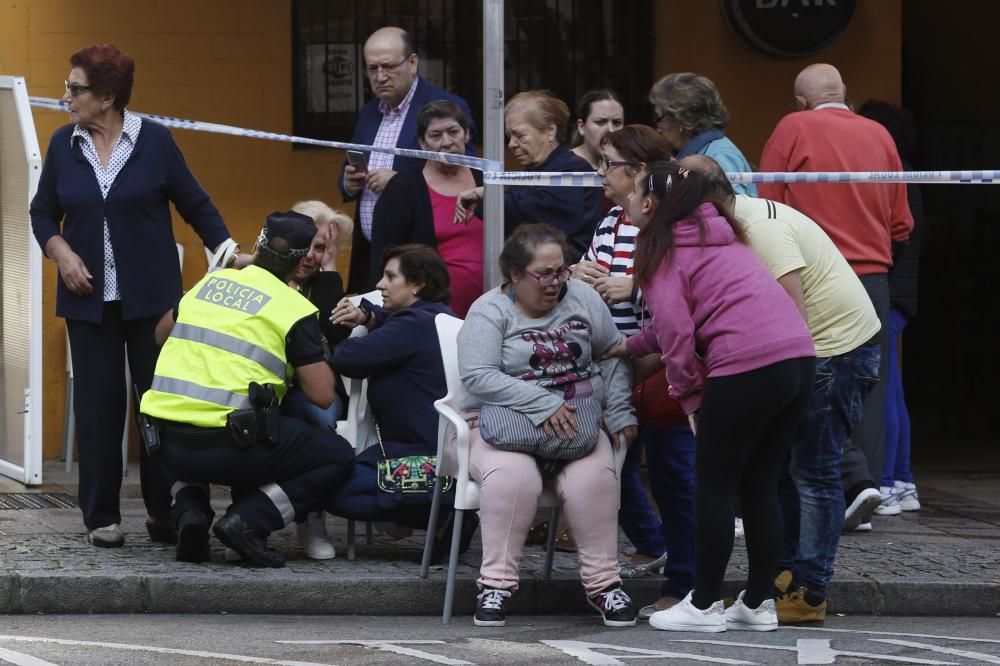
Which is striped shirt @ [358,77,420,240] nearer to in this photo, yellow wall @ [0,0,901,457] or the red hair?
the red hair

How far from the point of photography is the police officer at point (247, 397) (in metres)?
6.76

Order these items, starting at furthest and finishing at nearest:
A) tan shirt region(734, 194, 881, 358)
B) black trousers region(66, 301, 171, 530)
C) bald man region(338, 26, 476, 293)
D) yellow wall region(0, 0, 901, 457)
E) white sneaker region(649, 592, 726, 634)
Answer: yellow wall region(0, 0, 901, 457) → bald man region(338, 26, 476, 293) → black trousers region(66, 301, 171, 530) → tan shirt region(734, 194, 881, 358) → white sneaker region(649, 592, 726, 634)

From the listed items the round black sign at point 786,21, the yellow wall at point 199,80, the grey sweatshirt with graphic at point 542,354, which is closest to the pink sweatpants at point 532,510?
the grey sweatshirt with graphic at point 542,354

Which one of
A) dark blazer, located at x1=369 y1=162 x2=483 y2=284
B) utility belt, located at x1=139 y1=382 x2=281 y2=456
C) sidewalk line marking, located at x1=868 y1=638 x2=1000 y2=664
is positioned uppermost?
dark blazer, located at x1=369 y1=162 x2=483 y2=284

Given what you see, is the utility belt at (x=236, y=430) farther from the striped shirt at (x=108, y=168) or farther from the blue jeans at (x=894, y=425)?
the blue jeans at (x=894, y=425)

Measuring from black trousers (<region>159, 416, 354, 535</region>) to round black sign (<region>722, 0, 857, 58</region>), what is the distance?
4.39 meters

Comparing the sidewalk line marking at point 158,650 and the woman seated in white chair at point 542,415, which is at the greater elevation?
the woman seated in white chair at point 542,415

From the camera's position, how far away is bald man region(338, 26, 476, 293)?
8.13 metres

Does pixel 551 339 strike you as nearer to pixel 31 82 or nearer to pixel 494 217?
pixel 494 217

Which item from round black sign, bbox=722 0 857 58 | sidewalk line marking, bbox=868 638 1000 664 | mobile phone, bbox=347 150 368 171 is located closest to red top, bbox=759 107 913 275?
mobile phone, bbox=347 150 368 171

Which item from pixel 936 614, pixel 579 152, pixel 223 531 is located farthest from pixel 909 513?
pixel 223 531

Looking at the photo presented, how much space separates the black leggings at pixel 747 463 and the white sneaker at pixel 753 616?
0.03 metres

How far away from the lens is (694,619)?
20.4 feet

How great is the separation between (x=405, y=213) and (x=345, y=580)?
1725mm
